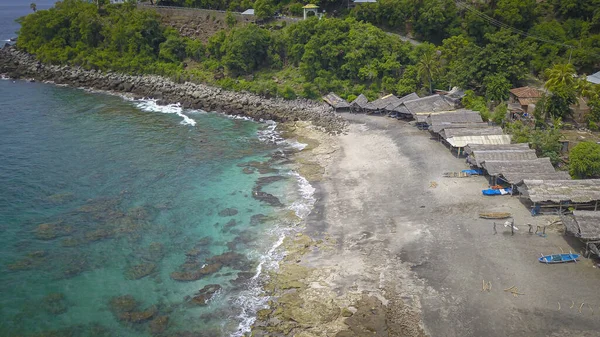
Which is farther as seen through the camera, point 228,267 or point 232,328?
point 228,267

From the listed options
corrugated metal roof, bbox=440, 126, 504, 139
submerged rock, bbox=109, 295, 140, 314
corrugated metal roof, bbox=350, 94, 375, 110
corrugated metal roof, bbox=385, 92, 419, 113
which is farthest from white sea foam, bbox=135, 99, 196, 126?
submerged rock, bbox=109, 295, 140, 314

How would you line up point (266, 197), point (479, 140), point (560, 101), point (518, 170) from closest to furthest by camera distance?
1. point (518, 170)
2. point (266, 197)
3. point (479, 140)
4. point (560, 101)

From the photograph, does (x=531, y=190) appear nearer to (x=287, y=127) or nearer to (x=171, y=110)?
(x=287, y=127)

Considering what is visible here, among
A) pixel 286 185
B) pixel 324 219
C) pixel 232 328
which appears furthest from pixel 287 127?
pixel 232 328

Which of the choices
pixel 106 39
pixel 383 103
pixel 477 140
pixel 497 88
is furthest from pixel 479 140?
pixel 106 39

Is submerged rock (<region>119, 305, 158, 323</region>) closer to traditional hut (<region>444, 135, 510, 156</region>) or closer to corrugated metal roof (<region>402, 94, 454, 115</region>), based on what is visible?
traditional hut (<region>444, 135, 510, 156</region>)

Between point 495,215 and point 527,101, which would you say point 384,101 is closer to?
point 527,101

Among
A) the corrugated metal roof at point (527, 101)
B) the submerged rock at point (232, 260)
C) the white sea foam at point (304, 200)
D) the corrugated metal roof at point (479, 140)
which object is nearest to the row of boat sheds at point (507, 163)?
the corrugated metal roof at point (479, 140)
